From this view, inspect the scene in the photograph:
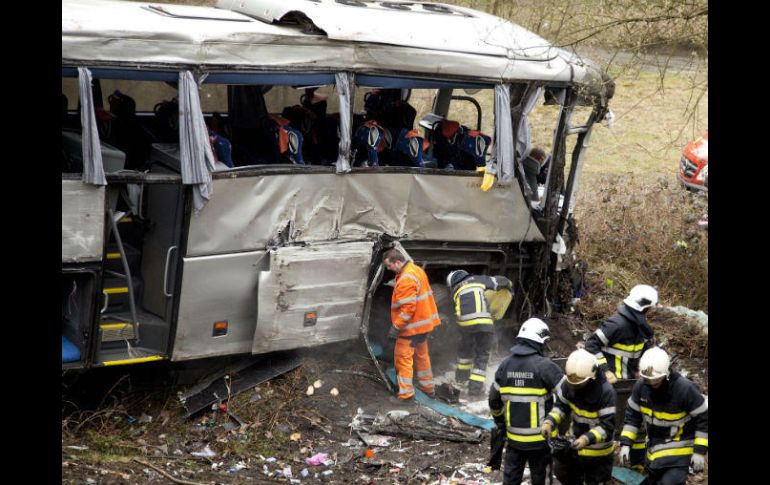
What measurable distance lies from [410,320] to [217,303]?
1.79 metres

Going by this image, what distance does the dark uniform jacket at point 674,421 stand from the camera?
6438 mm

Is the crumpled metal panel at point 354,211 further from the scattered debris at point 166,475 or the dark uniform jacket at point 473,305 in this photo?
the scattered debris at point 166,475

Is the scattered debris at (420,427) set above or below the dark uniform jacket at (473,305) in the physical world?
below

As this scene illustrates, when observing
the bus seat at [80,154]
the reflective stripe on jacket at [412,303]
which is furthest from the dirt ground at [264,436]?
the bus seat at [80,154]

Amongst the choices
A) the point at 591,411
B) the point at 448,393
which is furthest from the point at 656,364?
the point at 448,393

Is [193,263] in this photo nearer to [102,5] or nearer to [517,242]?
[102,5]

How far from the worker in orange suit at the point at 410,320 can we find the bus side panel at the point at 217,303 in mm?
1237

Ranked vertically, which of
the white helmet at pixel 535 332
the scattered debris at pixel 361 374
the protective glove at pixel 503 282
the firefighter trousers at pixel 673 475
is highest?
the white helmet at pixel 535 332

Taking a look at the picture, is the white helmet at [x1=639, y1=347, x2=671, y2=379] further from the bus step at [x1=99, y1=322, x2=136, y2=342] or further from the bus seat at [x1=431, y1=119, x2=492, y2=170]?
the bus step at [x1=99, y1=322, x2=136, y2=342]

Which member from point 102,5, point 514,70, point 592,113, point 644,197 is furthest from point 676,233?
point 102,5

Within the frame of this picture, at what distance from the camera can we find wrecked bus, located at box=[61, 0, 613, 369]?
23.5ft

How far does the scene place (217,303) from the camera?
784 cm

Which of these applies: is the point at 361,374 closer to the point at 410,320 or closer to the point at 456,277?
the point at 410,320

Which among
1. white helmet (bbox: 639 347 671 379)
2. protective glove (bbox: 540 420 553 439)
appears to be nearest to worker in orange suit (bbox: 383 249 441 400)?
protective glove (bbox: 540 420 553 439)
